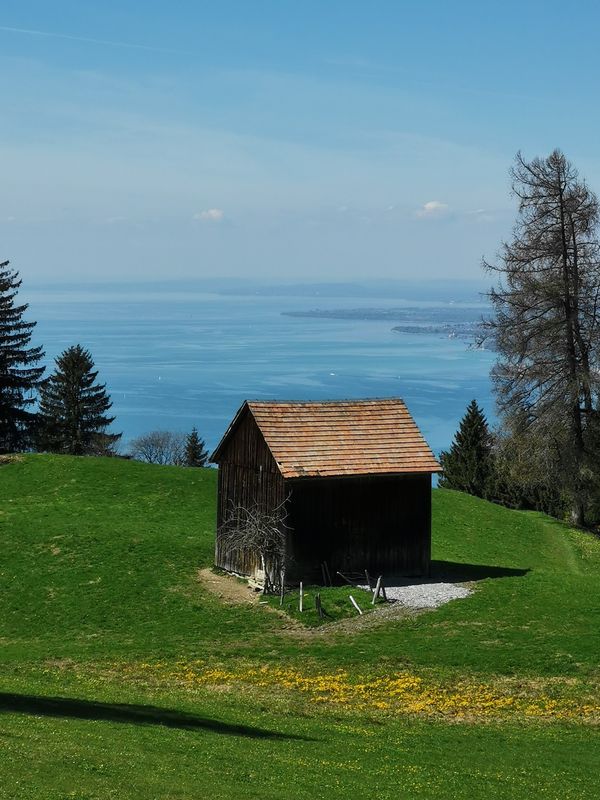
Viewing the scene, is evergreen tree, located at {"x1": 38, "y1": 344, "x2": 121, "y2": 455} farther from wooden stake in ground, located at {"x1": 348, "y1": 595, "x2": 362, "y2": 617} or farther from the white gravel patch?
wooden stake in ground, located at {"x1": 348, "y1": 595, "x2": 362, "y2": 617}

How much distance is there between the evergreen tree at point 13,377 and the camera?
68.8 meters

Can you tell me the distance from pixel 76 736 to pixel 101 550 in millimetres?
21279

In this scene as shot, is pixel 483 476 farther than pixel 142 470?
Yes

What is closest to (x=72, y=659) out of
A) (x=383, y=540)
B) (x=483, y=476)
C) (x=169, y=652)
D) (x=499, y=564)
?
(x=169, y=652)

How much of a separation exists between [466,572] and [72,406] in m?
47.3

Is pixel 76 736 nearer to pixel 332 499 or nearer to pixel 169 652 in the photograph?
pixel 169 652

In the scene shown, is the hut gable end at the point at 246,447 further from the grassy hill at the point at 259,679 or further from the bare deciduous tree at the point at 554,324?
the bare deciduous tree at the point at 554,324

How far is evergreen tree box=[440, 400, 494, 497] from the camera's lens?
246 feet

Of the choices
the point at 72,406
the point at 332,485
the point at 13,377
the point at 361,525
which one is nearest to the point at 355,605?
the point at 361,525

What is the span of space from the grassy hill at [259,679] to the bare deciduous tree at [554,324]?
7.33 metres

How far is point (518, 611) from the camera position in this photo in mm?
31938

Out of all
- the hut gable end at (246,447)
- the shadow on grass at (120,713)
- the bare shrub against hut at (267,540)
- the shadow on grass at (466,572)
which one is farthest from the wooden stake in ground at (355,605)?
the shadow on grass at (120,713)

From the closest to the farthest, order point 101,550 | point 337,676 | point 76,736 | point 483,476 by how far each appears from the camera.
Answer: point 76,736 → point 337,676 → point 101,550 → point 483,476

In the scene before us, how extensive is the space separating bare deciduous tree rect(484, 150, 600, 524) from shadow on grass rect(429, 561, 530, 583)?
42.9 ft
